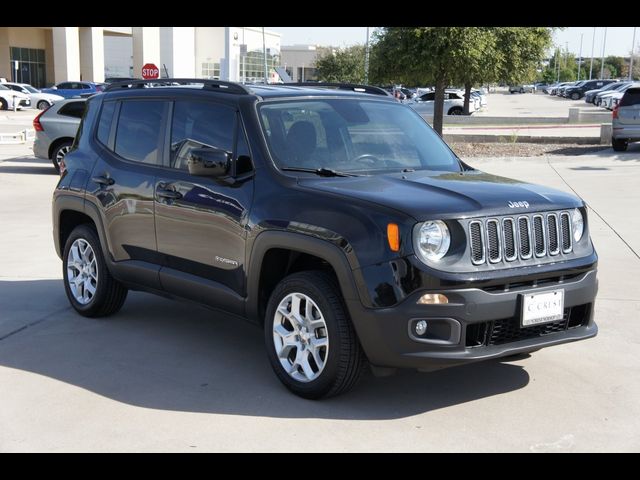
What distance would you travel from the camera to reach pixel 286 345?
5.26 m

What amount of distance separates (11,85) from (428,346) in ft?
158

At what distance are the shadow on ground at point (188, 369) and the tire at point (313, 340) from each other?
142 millimetres

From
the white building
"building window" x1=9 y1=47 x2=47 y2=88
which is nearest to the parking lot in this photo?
the white building

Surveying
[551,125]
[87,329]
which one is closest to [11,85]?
[551,125]

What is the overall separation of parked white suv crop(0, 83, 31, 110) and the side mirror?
43.2 m

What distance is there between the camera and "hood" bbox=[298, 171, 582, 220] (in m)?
4.78

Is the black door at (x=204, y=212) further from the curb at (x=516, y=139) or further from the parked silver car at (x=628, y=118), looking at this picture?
the curb at (x=516, y=139)

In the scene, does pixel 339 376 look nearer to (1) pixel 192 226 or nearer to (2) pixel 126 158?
(1) pixel 192 226

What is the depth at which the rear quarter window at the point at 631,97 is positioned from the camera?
22.1 m

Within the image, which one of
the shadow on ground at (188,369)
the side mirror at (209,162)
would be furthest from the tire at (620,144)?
the side mirror at (209,162)

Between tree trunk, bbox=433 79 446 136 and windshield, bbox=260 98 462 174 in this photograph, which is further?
tree trunk, bbox=433 79 446 136

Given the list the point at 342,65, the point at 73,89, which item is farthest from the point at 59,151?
the point at 342,65

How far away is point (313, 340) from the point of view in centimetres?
509

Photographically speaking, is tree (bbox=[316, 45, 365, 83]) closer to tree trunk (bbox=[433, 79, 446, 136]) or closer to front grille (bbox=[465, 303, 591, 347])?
tree trunk (bbox=[433, 79, 446, 136])
